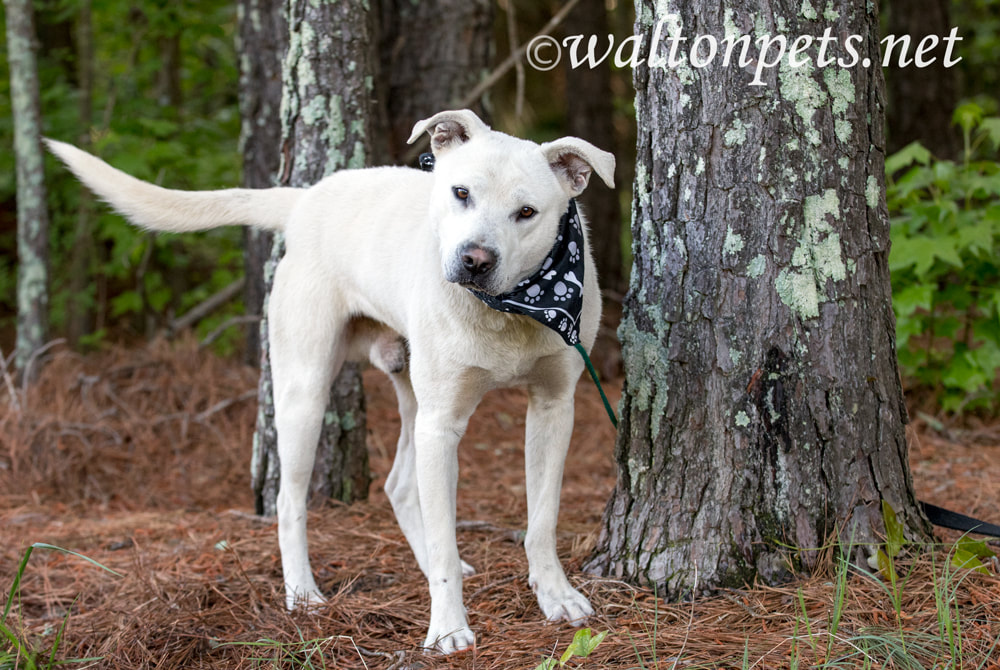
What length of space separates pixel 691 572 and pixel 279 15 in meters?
4.42

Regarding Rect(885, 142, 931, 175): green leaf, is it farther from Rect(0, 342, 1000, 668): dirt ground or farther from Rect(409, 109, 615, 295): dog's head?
Rect(409, 109, 615, 295): dog's head

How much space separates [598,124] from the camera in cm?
973

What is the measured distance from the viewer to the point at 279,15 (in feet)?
18.1

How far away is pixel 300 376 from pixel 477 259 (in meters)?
1.24

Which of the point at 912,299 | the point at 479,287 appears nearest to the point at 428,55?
the point at 912,299

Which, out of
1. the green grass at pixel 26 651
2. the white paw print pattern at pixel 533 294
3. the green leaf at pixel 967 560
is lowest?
the green grass at pixel 26 651

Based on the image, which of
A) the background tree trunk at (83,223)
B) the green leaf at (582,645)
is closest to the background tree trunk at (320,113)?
the green leaf at (582,645)

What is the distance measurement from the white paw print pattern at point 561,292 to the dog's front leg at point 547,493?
434 mm

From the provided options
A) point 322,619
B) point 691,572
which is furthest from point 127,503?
point 691,572

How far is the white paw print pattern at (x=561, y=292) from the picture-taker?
2.65m

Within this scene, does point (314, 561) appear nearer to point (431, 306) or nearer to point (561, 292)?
point (431, 306)

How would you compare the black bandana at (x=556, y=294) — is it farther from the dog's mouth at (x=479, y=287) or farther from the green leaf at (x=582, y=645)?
the green leaf at (x=582, y=645)

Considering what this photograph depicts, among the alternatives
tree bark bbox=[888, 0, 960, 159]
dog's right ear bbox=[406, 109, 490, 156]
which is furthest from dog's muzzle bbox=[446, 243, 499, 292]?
tree bark bbox=[888, 0, 960, 159]

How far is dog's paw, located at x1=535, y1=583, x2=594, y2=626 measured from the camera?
2766mm
